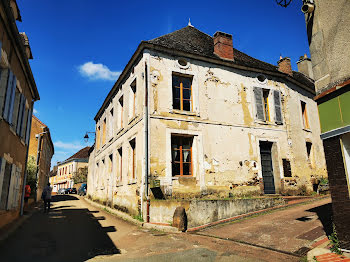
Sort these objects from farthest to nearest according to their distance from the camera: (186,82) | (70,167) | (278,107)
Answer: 1. (70,167)
2. (278,107)
3. (186,82)

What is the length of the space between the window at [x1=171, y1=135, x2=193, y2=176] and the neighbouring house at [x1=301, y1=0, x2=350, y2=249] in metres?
5.71

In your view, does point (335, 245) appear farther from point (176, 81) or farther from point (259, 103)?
point (259, 103)

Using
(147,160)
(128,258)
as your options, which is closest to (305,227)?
(128,258)

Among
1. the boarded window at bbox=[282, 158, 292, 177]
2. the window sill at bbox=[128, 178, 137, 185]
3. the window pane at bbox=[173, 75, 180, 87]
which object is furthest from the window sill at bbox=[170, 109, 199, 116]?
the boarded window at bbox=[282, 158, 292, 177]

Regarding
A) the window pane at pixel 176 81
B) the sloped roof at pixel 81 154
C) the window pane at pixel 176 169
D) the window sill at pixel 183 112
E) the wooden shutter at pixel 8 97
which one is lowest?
the window pane at pixel 176 169

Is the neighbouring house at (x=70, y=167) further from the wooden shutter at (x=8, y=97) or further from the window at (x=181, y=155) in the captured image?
the wooden shutter at (x=8, y=97)

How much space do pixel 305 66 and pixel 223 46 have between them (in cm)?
984

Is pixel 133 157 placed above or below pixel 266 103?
below

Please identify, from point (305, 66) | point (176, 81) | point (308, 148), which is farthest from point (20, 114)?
point (305, 66)

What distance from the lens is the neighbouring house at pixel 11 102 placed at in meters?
6.20

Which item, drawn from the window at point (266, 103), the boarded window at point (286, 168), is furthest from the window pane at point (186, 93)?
the boarded window at point (286, 168)

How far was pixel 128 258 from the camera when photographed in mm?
5004

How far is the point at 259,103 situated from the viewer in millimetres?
12242

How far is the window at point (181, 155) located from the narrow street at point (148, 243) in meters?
2.75
